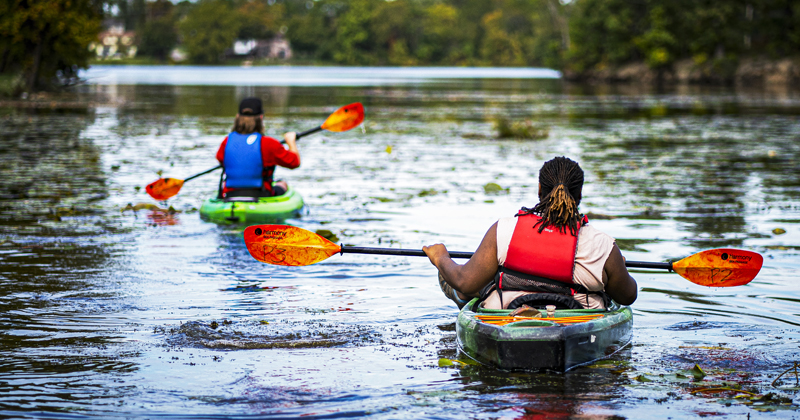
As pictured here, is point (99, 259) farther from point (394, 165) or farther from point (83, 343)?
point (394, 165)

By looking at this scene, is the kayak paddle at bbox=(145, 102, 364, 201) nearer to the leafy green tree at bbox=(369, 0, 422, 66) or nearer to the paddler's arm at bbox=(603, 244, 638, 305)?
the paddler's arm at bbox=(603, 244, 638, 305)

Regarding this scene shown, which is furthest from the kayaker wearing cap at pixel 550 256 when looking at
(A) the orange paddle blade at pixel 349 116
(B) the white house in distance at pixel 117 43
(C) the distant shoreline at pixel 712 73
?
(B) the white house in distance at pixel 117 43

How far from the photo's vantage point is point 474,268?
5578 millimetres

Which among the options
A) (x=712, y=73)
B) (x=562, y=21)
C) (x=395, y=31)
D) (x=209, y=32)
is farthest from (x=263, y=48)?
(x=712, y=73)

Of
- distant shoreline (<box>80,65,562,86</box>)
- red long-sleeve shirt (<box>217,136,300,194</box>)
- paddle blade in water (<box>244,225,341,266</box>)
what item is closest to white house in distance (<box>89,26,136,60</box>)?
distant shoreline (<box>80,65,562,86</box>)

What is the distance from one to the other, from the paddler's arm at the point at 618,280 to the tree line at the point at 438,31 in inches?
1286

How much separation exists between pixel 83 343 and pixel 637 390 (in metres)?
3.52

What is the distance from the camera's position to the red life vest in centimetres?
541

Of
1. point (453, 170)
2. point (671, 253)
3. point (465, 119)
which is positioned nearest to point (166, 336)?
point (671, 253)

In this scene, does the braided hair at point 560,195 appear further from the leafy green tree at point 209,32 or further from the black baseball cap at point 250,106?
the leafy green tree at point 209,32

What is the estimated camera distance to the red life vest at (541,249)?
541 cm

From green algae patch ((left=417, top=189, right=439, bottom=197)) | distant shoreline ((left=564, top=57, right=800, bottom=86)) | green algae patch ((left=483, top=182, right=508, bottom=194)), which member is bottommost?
green algae patch ((left=417, top=189, right=439, bottom=197))

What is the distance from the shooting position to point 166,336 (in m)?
6.25

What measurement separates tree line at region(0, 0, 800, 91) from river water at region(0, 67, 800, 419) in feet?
68.7
